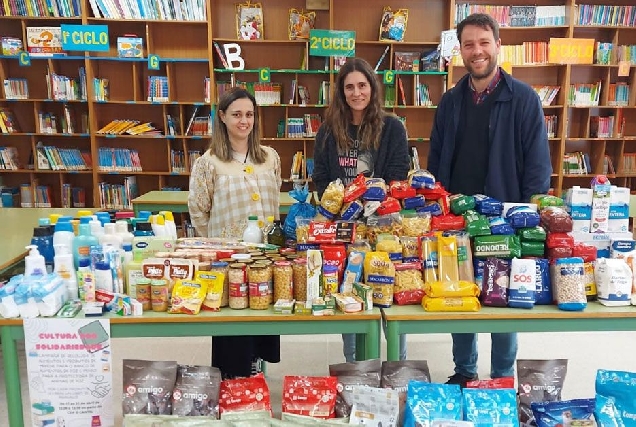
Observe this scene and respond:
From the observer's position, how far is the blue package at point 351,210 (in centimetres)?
205

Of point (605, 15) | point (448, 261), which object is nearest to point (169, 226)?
point (448, 261)

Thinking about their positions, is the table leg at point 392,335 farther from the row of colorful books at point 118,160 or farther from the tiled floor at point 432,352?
the row of colorful books at point 118,160

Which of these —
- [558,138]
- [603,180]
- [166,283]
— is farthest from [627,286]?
[558,138]

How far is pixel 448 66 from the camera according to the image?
593 centimetres

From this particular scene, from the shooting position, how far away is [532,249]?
1.92m

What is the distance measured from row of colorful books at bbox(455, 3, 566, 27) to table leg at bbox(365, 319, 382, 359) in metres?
5.06

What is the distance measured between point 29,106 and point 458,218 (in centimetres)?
577

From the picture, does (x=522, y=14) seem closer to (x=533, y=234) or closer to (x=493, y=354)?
(x=493, y=354)

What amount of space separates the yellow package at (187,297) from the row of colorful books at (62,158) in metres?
4.72

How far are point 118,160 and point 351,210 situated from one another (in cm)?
466

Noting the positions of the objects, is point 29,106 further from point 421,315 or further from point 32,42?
point 421,315

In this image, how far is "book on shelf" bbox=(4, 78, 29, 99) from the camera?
5.80 m

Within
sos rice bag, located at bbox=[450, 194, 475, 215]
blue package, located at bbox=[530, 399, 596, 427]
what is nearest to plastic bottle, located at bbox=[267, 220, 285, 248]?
sos rice bag, located at bbox=[450, 194, 475, 215]

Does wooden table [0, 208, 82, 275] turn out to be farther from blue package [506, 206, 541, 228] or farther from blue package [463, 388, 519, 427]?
blue package [506, 206, 541, 228]
